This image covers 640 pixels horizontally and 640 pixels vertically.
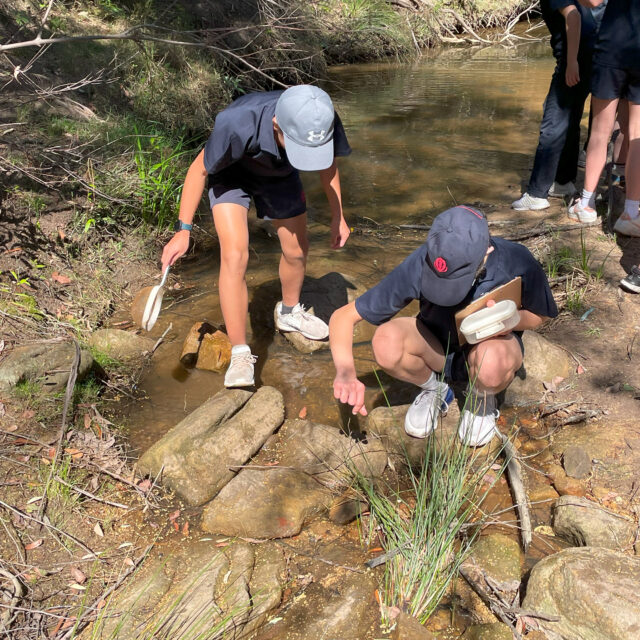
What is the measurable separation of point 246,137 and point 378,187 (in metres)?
3.11

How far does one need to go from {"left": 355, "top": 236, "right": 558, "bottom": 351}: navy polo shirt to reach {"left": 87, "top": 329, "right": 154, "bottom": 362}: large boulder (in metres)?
1.62

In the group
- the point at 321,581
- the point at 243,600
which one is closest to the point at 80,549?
the point at 243,600

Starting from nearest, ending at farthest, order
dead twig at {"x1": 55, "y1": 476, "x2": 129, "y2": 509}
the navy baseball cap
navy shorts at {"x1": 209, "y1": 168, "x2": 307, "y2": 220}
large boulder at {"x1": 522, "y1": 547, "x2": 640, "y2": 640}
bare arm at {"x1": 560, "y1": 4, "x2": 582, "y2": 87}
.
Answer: large boulder at {"x1": 522, "y1": 547, "x2": 640, "y2": 640} < the navy baseball cap < dead twig at {"x1": 55, "y1": 476, "x2": 129, "y2": 509} < navy shorts at {"x1": 209, "y1": 168, "x2": 307, "y2": 220} < bare arm at {"x1": 560, "y1": 4, "x2": 582, "y2": 87}

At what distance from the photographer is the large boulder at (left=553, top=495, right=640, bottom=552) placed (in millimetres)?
2299

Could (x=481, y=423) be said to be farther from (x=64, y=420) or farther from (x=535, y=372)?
(x=64, y=420)

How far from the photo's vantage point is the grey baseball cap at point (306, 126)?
2.64 meters

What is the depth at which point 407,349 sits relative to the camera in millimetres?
2693

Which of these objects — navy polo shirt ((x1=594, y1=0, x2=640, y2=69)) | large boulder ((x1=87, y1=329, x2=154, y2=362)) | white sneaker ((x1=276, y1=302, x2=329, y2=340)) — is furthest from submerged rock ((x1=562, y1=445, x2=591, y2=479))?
navy polo shirt ((x1=594, y1=0, x2=640, y2=69))

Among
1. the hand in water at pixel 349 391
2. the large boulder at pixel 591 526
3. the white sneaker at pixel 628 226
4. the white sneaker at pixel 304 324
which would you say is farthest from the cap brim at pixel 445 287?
the white sneaker at pixel 628 226

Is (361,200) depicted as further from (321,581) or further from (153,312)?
→ (321,581)

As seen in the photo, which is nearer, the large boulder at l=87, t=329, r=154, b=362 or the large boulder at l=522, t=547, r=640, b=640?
the large boulder at l=522, t=547, r=640, b=640

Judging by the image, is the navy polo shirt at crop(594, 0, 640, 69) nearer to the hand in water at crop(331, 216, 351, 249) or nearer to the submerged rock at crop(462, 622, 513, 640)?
the hand in water at crop(331, 216, 351, 249)

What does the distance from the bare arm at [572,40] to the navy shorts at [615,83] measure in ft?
1.15

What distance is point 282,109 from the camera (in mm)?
2682
